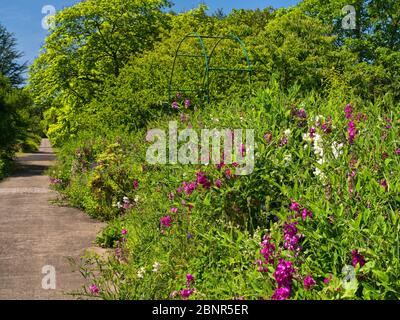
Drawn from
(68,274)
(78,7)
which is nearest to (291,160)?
(68,274)

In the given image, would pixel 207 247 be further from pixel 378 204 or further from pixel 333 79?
pixel 333 79

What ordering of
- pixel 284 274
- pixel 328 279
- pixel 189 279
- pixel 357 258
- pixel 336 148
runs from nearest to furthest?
pixel 357 258
pixel 328 279
pixel 284 274
pixel 189 279
pixel 336 148

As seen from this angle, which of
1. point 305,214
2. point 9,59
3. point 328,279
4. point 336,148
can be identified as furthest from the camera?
point 9,59

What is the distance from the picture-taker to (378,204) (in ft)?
14.4

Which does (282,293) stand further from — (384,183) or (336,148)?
(336,148)

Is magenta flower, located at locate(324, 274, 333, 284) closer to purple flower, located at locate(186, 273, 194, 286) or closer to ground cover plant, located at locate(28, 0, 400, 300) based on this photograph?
ground cover plant, located at locate(28, 0, 400, 300)

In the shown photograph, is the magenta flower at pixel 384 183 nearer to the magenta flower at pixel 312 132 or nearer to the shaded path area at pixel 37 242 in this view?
the magenta flower at pixel 312 132

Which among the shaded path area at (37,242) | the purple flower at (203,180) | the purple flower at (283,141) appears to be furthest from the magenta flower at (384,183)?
the shaded path area at (37,242)

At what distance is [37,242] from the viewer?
9312 mm

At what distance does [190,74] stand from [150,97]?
147 centimetres

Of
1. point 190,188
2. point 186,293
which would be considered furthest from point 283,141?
point 186,293

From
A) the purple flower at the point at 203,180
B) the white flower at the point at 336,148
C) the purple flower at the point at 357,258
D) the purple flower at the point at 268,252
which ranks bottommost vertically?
the purple flower at the point at 268,252

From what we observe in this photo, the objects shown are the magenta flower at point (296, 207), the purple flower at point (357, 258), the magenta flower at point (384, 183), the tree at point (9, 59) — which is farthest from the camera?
the tree at point (9, 59)

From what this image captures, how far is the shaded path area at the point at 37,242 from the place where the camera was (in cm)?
673
